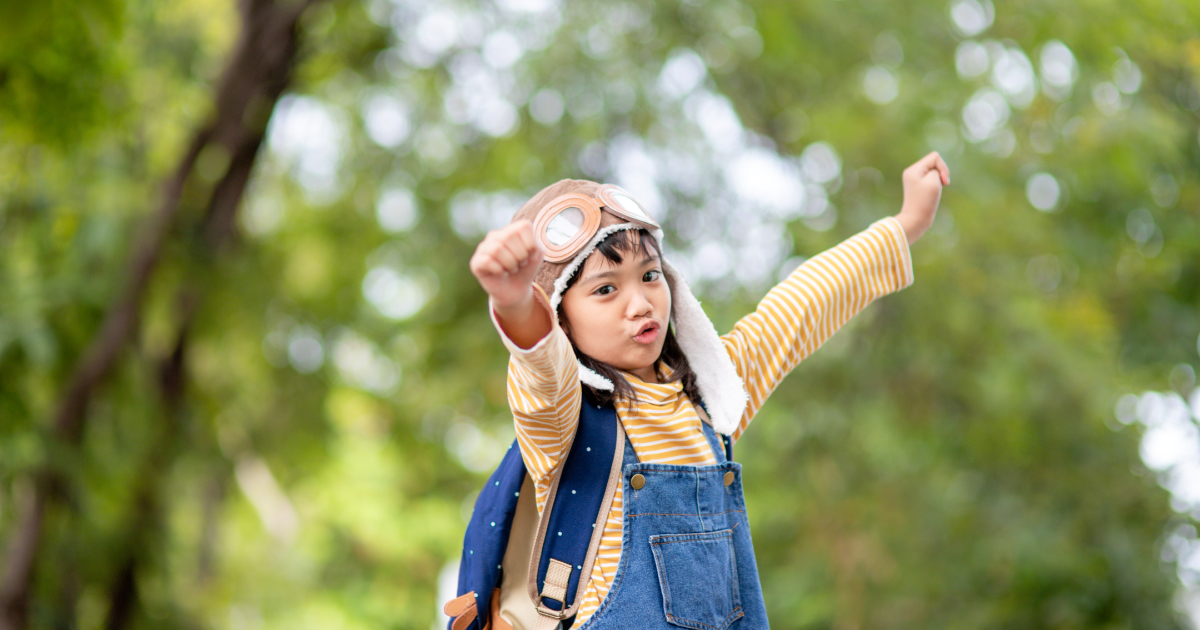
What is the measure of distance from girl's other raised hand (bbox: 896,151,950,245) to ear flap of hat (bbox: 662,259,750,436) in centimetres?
37

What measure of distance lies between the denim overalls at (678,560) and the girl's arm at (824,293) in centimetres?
18

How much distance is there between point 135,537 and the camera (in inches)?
156

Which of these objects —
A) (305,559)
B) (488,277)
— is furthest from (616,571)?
(305,559)

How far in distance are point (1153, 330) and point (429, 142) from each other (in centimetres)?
338

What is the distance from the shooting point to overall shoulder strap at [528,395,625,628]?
1110 millimetres

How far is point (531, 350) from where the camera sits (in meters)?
0.97

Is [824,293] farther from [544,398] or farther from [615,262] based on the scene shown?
[544,398]

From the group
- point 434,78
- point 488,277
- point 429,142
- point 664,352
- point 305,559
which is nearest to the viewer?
point 488,277

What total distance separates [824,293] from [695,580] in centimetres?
46

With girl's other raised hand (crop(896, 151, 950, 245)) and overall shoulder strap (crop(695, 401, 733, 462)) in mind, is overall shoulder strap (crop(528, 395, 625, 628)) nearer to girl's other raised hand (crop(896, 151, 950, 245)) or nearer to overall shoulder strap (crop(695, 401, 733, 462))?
overall shoulder strap (crop(695, 401, 733, 462))

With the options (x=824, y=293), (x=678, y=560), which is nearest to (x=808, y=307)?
(x=824, y=293)

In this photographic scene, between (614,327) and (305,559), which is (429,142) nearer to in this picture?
(614,327)

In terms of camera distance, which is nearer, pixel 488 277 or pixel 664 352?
pixel 488 277

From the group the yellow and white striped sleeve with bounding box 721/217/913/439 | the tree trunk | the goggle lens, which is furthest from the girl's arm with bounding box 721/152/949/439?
the tree trunk
